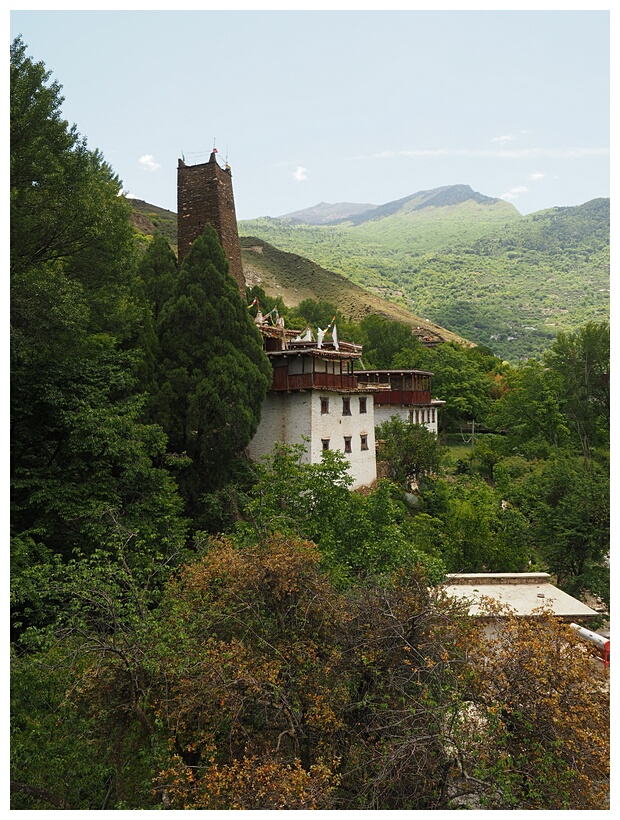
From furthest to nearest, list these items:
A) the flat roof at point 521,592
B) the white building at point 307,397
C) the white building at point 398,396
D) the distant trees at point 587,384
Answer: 1. the distant trees at point 587,384
2. the white building at point 398,396
3. the white building at point 307,397
4. the flat roof at point 521,592

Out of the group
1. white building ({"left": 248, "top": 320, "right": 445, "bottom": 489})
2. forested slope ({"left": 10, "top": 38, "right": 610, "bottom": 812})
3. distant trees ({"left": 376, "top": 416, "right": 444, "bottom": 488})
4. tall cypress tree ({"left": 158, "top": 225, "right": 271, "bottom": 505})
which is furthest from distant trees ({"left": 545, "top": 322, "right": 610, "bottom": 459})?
tall cypress tree ({"left": 158, "top": 225, "right": 271, "bottom": 505})

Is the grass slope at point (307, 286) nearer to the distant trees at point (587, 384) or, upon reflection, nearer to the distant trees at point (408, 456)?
the distant trees at point (587, 384)

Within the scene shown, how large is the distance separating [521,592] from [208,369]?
11.2m

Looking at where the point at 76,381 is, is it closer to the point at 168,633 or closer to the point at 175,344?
the point at 175,344

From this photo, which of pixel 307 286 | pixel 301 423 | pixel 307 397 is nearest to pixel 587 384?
pixel 307 397

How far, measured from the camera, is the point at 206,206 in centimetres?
2334

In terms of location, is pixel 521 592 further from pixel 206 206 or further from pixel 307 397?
pixel 206 206

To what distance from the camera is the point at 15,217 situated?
1283 centimetres

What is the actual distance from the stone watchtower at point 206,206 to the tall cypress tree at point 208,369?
8.19 ft

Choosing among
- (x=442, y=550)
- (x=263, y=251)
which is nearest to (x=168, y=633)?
(x=442, y=550)

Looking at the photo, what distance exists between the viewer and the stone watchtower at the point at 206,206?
23203mm

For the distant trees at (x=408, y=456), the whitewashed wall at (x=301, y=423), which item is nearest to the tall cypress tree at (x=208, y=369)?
the whitewashed wall at (x=301, y=423)

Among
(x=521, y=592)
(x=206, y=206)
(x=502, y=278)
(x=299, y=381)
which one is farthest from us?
(x=502, y=278)

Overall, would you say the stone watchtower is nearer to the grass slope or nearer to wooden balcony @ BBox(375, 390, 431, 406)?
wooden balcony @ BBox(375, 390, 431, 406)
